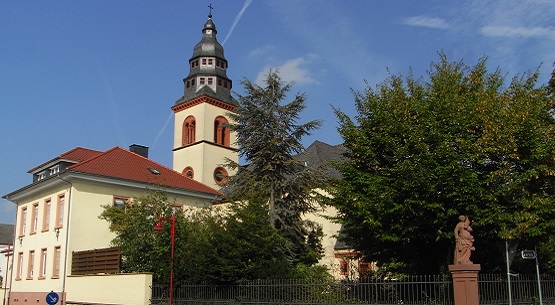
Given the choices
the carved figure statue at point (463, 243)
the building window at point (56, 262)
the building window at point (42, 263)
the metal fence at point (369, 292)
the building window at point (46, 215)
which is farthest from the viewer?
the building window at point (46, 215)

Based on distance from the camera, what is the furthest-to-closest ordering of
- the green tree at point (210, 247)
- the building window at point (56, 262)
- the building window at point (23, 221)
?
the building window at point (23, 221), the building window at point (56, 262), the green tree at point (210, 247)

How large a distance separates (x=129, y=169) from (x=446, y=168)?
2120 centimetres

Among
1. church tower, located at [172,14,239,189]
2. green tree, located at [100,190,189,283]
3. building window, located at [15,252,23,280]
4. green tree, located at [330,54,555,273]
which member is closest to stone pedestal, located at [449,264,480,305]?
green tree, located at [330,54,555,273]

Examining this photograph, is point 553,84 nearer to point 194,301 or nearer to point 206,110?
point 194,301

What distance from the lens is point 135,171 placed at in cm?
3425

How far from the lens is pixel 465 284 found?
1529 centimetres

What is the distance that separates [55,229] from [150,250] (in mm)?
8645

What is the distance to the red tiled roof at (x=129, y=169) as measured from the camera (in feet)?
105

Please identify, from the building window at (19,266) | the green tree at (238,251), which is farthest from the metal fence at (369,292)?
the building window at (19,266)

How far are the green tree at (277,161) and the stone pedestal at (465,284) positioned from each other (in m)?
11.9

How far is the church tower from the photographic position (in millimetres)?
54781

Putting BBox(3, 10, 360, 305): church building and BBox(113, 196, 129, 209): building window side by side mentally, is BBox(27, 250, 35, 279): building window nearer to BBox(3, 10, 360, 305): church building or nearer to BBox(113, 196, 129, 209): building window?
BBox(3, 10, 360, 305): church building

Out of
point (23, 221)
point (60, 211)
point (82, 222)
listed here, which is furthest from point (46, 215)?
point (82, 222)

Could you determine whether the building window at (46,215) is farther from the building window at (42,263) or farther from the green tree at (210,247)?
the green tree at (210,247)
